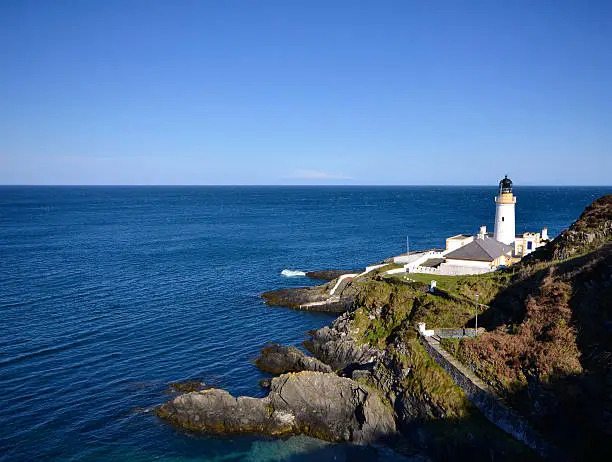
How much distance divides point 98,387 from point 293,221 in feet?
377

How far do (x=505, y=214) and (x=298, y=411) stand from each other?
1445 inches

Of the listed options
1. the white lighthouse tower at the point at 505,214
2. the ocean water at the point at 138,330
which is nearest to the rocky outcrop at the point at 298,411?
the ocean water at the point at 138,330

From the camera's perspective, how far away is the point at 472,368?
27547 mm

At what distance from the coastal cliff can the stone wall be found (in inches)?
15.0

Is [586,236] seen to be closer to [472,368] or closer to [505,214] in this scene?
[505,214]

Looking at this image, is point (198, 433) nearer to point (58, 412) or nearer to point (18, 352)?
point (58, 412)

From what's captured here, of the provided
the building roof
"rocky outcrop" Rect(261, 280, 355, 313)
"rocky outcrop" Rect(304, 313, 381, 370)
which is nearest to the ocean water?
"rocky outcrop" Rect(261, 280, 355, 313)

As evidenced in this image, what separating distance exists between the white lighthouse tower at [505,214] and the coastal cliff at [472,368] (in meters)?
13.5

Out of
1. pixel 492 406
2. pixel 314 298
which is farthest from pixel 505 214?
pixel 492 406

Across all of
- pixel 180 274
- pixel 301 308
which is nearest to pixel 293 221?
pixel 180 274

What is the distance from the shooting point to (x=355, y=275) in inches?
2365

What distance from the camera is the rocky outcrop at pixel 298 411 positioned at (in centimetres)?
2897

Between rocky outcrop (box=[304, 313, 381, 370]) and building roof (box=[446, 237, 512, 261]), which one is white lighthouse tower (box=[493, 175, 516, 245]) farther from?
rocky outcrop (box=[304, 313, 381, 370])

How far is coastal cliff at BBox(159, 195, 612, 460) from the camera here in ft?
76.5
